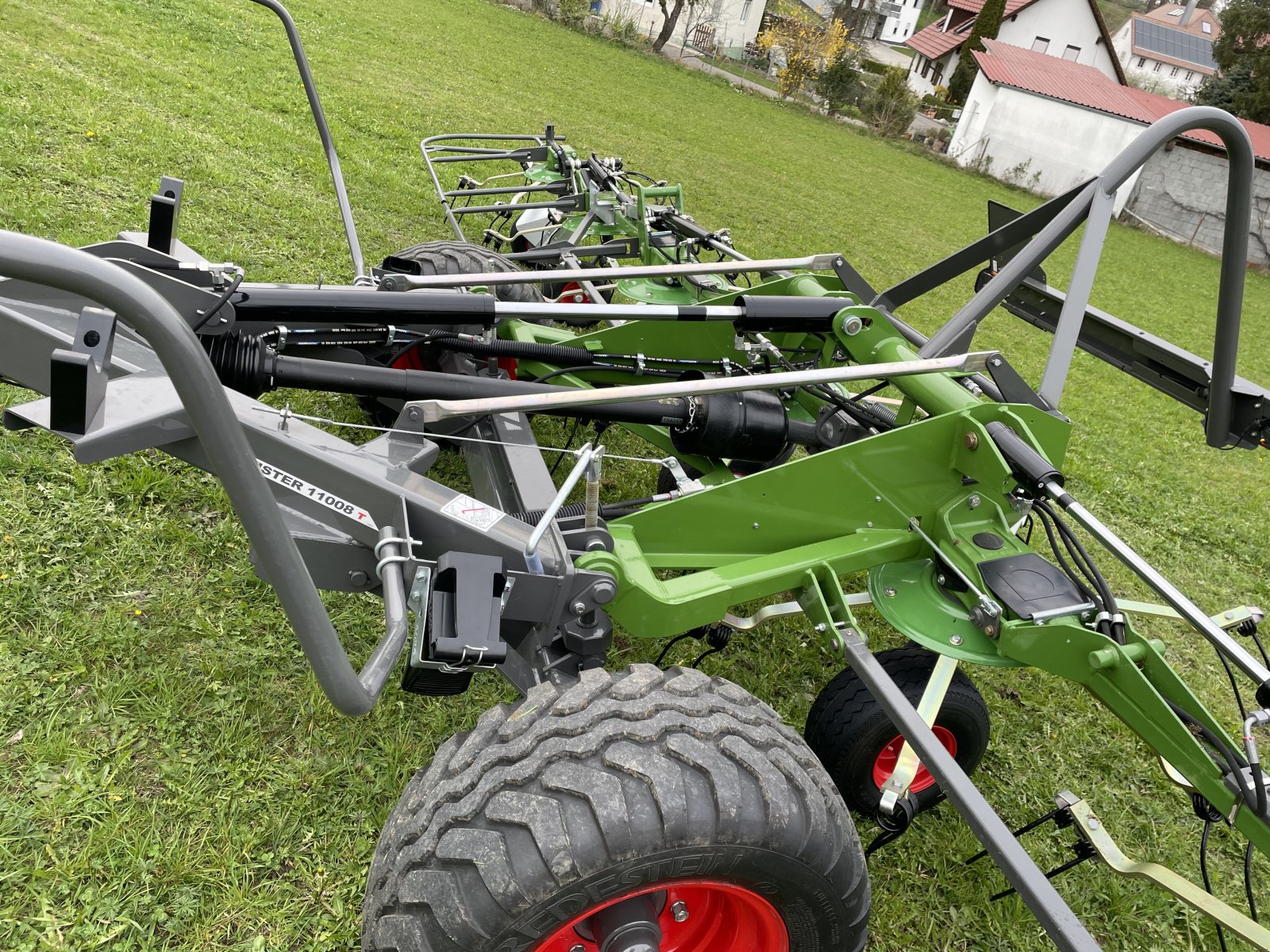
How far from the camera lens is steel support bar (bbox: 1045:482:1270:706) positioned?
2.36m

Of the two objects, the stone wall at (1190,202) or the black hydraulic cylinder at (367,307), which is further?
the stone wall at (1190,202)

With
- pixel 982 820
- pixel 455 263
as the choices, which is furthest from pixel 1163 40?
pixel 982 820

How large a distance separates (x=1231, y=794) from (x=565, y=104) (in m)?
16.6

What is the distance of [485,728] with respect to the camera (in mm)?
2025

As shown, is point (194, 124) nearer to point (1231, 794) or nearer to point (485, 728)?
point (485, 728)

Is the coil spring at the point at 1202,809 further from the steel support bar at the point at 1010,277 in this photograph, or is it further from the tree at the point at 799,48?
the tree at the point at 799,48

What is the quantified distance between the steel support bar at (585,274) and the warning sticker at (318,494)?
3.64 ft

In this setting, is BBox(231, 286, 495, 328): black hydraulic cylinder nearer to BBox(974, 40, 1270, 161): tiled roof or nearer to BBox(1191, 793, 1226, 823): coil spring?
BBox(1191, 793, 1226, 823): coil spring

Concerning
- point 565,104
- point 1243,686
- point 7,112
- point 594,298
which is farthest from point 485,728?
point 565,104

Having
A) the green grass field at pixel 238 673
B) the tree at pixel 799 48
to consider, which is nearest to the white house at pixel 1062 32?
the tree at pixel 799 48

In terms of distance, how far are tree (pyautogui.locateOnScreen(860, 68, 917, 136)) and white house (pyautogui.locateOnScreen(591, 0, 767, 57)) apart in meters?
7.69

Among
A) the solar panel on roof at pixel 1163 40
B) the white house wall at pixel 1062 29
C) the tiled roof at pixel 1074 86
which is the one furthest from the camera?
the solar panel on roof at pixel 1163 40

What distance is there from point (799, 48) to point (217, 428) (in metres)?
37.6

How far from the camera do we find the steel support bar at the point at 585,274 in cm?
322
